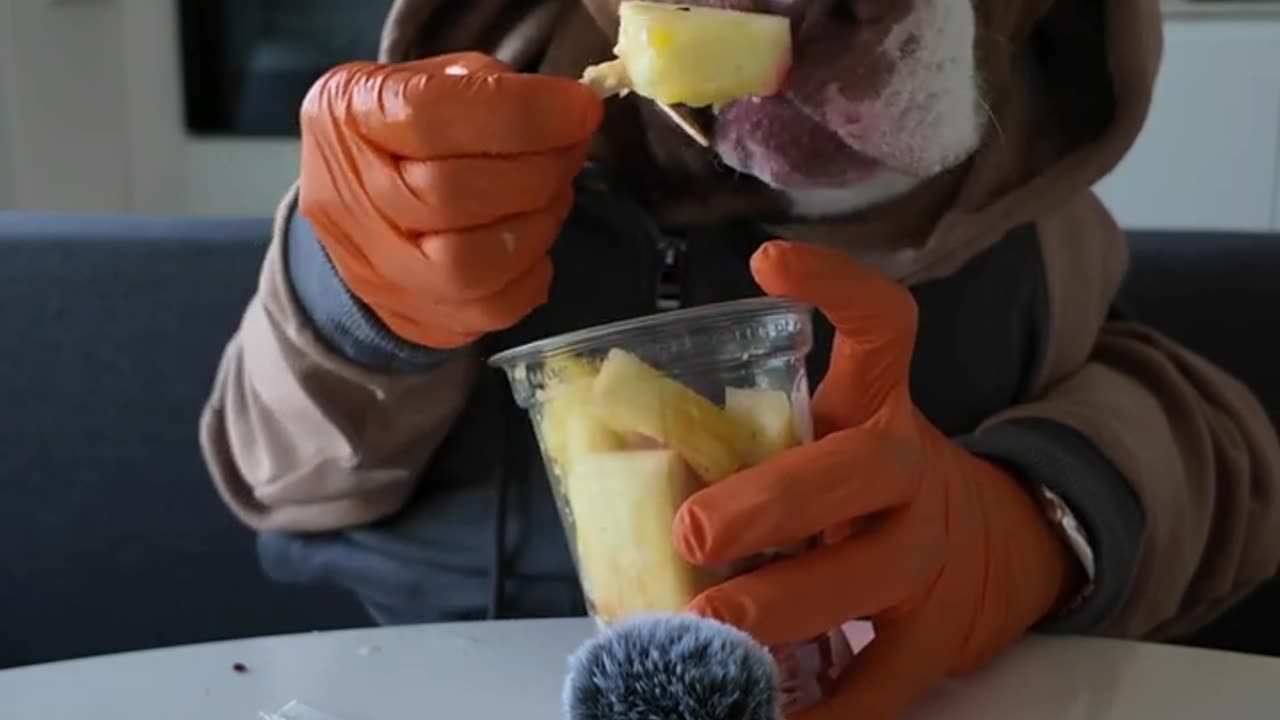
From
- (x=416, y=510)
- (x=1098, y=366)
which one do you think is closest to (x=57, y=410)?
(x=416, y=510)

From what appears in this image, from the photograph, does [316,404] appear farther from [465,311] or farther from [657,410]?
[657,410]

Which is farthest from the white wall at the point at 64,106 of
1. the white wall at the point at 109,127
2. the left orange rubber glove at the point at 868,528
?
the left orange rubber glove at the point at 868,528

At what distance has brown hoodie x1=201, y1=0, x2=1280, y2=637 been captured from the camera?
26.9 inches

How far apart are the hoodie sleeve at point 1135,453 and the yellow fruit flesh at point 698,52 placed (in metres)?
0.25

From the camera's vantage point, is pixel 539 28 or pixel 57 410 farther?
pixel 57 410

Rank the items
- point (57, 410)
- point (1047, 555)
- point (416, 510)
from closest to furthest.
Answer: point (1047, 555), point (416, 510), point (57, 410)

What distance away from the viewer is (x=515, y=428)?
0.76m

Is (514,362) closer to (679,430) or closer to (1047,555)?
(679,430)

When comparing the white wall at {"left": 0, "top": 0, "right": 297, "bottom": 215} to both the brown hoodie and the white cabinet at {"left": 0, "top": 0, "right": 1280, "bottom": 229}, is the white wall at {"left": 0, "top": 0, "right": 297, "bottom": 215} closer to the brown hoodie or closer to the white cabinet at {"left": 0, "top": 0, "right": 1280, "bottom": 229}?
the white cabinet at {"left": 0, "top": 0, "right": 1280, "bottom": 229}

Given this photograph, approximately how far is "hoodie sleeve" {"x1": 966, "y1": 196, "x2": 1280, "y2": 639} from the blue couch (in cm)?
23

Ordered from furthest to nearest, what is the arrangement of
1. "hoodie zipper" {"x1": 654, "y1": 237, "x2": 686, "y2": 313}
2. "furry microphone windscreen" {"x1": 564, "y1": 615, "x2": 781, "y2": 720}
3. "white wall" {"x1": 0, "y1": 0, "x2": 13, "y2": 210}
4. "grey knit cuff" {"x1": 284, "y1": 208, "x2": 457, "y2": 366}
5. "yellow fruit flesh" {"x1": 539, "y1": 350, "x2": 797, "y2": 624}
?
"white wall" {"x1": 0, "y1": 0, "x2": 13, "y2": 210}, "hoodie zipper" {"x1": 654, "y1": 237, "x2": 686, "y2": 313}, "grey knit cuff" {"x1": 284, "y1": 208, "x2": 457, "y2": 366}, "yellow fruit flesh" {"x1": 539, "y1": 350, "x2": 797, "y2": 624}, "furry microphone windscreen" {"x1": 564, "y1": 615, "x2": 781, "y2": 720}

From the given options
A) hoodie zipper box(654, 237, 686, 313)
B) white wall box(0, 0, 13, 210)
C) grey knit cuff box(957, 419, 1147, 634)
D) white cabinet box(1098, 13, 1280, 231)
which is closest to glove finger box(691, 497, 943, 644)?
grey knit cuff box(957, 419, 1147, 634)

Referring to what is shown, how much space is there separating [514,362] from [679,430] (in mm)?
60

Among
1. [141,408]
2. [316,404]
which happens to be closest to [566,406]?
[316,404]
